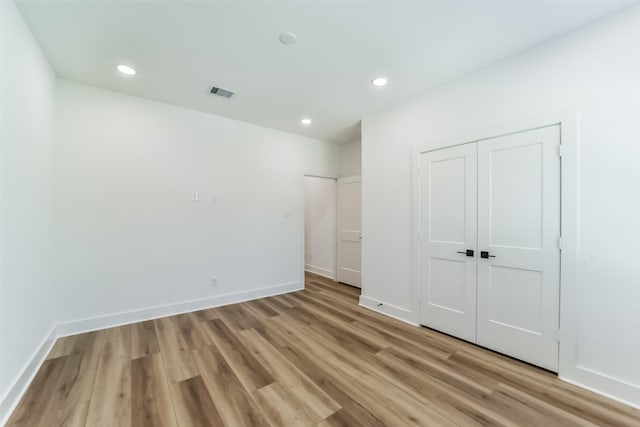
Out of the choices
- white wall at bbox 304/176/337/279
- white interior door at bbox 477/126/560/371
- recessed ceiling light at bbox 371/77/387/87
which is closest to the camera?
white interior door at bbox 477/126/560/371

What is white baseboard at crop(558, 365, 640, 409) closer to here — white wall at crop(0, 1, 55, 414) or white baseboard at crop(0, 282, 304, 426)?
white baseboard at crop(0, 282, 304, 426)

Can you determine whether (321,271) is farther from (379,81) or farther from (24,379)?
(24,379)

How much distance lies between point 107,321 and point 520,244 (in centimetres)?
461

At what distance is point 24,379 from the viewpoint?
1.99 meters

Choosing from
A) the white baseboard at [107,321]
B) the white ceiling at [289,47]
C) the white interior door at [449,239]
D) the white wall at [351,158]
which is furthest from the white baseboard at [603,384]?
the white wall at [351,158]

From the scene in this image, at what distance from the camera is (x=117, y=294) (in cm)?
314

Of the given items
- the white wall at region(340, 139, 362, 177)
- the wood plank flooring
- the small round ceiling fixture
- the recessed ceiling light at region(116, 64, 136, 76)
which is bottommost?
the wood plank flooring

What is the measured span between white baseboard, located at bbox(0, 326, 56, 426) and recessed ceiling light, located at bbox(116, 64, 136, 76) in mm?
2805

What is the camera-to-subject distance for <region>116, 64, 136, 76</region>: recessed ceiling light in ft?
8.68

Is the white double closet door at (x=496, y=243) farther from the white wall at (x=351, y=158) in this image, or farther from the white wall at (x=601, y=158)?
the white wall at (x=351, y=158)

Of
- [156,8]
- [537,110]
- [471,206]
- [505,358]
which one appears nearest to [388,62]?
[537,110]

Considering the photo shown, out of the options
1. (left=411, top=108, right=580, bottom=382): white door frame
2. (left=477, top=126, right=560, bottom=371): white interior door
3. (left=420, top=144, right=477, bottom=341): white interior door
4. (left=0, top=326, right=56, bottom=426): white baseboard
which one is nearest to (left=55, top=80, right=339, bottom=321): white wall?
(left=0, top=326, right=56, bottom=426): white baseboard

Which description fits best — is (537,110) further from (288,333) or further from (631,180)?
(288,333)

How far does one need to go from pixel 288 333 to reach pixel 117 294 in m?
2.17
